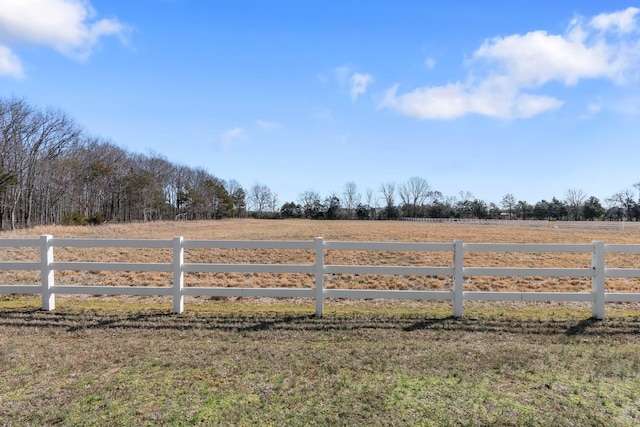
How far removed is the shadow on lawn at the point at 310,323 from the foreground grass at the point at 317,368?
0.10ft

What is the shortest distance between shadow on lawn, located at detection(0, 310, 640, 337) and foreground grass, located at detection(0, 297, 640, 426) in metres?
0.03

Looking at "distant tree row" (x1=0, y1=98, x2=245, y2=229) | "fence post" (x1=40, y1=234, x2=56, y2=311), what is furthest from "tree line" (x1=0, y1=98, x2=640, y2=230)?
"fence post" (x1=40, y1=234, x2=56, y2=311)

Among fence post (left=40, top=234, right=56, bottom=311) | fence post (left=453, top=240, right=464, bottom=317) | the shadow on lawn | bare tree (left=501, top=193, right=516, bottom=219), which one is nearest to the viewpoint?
the shadow on lawn

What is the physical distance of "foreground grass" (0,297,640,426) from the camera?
318 centimetres

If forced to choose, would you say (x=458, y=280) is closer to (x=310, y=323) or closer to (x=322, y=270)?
(x=322, y=270)

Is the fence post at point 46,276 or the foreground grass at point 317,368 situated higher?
the fence post at point 46,276

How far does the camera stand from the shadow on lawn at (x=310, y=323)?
5.51 meters

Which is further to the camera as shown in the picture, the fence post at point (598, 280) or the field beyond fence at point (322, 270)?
the field beyond fence at point (322, 270)

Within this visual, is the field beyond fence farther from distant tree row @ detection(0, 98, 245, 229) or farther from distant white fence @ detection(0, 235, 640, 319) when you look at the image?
distant tree row @ detection(0, 98, 245, 229)

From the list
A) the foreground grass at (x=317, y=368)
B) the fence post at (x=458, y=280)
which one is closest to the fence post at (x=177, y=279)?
the foreground grass at (x=317, y=368)

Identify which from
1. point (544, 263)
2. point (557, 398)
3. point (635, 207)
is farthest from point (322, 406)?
point (635, 207)

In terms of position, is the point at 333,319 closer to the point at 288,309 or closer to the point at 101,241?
the point at 288,309

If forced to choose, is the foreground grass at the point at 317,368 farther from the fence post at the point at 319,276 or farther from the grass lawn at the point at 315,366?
the fence post at the point at 319,276

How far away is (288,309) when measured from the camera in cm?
662
